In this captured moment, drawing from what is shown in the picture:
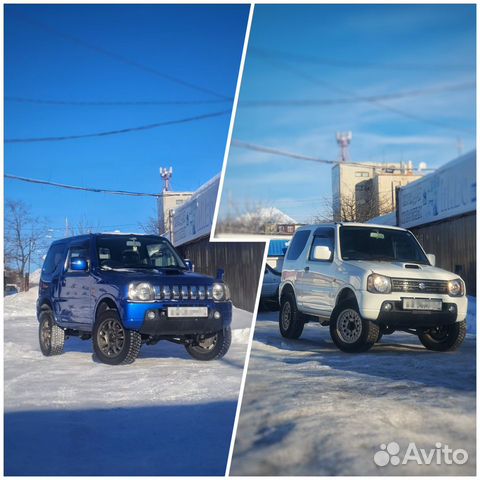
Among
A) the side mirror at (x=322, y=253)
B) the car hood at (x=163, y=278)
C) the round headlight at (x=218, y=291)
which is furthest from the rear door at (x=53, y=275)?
the side mirror at (x=322, y=253)

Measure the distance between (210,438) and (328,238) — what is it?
3.12m

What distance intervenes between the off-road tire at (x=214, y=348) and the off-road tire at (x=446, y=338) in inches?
83.3

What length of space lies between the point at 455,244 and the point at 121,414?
3.42 meters

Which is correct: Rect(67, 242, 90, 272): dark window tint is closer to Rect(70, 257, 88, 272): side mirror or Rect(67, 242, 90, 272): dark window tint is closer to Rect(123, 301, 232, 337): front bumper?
Rect(70, 257, 88, 272): side mirror

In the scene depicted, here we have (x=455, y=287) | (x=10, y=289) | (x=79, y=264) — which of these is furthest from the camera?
(x=10, y=289)

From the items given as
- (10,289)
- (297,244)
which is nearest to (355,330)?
(297,244)

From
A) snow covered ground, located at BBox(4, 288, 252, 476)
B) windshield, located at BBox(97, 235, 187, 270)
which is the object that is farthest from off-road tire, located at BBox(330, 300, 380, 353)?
windshield, located at BBox(97, 235, 187, 270)

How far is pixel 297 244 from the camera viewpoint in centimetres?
734

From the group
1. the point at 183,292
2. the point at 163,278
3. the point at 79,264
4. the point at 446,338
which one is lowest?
the point at 446,338

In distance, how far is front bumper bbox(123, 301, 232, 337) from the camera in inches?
276

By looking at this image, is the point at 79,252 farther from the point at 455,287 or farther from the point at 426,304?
the point at 455,287

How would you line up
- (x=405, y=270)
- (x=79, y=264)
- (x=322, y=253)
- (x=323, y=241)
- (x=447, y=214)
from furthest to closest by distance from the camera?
(x=79, y=264), (x=323, y=241), (x=322, y=253), (x=405, y=270), (x=447, y=214)

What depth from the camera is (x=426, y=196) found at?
646 cm

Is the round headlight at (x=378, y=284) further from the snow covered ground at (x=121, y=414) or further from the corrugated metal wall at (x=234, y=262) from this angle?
the snow covered ground at (x=121, y=414)
